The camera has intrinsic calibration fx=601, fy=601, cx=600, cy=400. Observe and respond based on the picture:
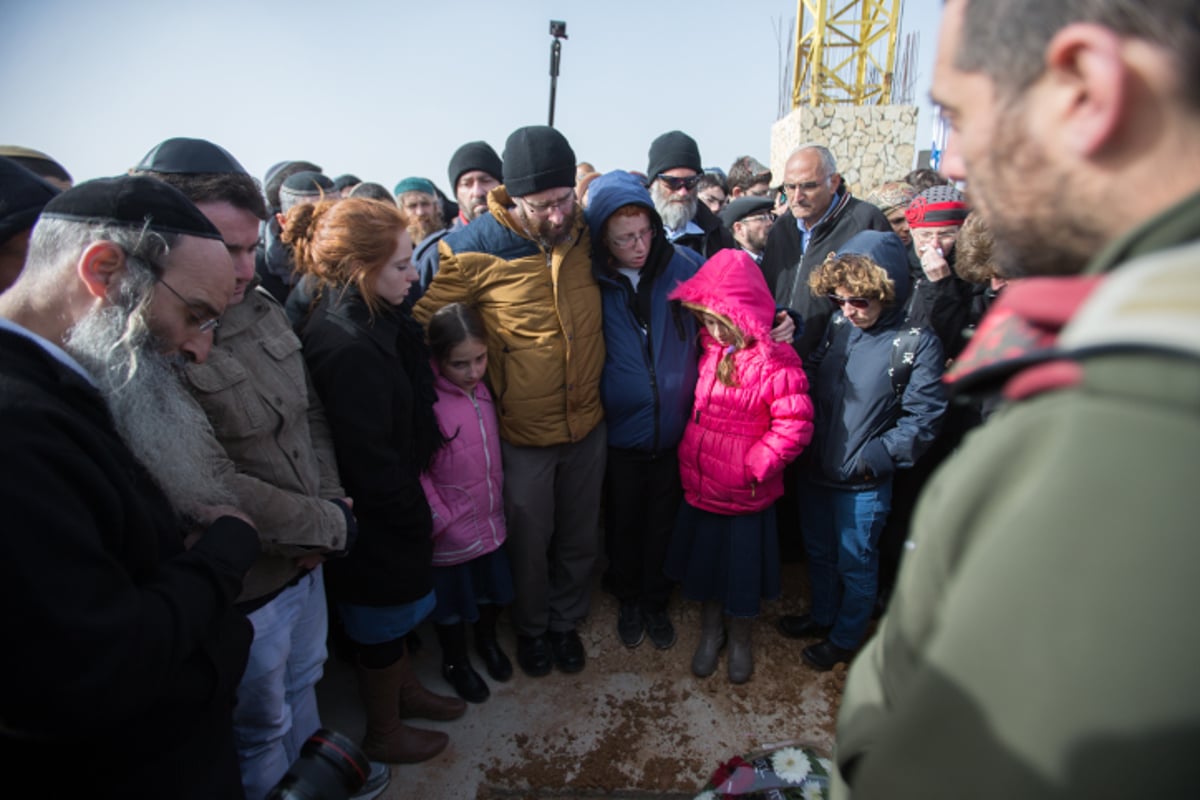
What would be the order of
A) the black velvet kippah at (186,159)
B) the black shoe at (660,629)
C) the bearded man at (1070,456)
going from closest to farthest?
the bearded man at (1070,456)
the black velvet kippah at (186,159)
the black shoe at (660,629)

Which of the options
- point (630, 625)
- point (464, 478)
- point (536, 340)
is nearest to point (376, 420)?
point (464, 478)

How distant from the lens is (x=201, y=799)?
1277 millimetres

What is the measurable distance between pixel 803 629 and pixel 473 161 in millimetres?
3977

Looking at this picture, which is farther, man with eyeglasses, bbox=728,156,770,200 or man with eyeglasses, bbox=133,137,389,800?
man with eyeglasses, bbox=728,156,770,200

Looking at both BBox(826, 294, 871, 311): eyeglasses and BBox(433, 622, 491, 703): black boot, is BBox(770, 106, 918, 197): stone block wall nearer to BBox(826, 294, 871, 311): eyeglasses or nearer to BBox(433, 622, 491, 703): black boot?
BBox(826, 294, 871, 311): eyeglasses

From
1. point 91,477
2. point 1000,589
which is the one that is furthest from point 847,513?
point 91,477

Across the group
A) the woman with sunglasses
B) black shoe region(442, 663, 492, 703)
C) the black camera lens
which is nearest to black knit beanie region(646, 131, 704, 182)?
the woman with sunglasses

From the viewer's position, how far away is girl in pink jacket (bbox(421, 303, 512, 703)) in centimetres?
261

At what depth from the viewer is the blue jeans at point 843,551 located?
2.88 metres

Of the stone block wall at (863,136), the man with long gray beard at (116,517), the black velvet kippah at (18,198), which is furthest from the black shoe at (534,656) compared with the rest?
the stone block wall at (863,136)

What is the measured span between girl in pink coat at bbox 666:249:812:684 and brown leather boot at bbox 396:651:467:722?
1.21m

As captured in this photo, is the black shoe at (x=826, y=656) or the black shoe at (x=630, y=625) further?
the black shoe at (x=630, y=625)

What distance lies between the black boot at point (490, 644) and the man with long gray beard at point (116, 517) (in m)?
1.68

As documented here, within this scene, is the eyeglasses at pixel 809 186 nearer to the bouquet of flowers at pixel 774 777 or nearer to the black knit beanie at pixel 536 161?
the black knit beanie at pixel 536 161
